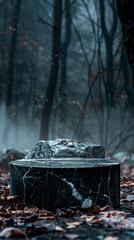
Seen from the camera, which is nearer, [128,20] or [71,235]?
[71,235]

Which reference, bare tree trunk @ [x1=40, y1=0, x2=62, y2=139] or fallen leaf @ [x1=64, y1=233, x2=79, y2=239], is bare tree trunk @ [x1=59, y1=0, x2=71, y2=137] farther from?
fallen leaf @ [x1=64, y1=233, x2=79, y2=239]

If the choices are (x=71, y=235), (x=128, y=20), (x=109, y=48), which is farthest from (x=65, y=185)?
(x=109, y=48)

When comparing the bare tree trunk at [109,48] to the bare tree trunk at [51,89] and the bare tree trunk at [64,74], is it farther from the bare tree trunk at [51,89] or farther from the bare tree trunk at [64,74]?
the bare tree trunk at [51,89]

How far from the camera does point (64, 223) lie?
2.02 meters

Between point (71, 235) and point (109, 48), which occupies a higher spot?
point (109, 48)

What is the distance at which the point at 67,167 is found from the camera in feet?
7.91

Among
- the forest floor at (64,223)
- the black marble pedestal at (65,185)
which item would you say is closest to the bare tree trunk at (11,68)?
the forest floor at (64,223)

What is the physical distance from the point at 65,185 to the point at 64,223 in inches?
16.0

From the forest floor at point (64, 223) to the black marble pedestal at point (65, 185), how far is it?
78 millimetres

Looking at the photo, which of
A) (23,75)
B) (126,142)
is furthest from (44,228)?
(23,75)

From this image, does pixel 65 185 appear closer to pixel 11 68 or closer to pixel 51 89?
pixel 51 89

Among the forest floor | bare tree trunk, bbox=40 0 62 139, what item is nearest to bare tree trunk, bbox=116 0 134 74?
the forest floor

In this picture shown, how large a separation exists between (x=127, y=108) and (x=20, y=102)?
4038mm

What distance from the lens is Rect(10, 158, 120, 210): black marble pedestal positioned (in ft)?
7.77
